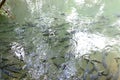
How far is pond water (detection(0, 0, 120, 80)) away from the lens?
22.9ft

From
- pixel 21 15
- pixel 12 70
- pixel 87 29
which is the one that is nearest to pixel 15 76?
pixel 12 70

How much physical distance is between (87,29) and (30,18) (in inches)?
107

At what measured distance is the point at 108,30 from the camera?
10.1 m

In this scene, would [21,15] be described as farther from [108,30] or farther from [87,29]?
[108,30]

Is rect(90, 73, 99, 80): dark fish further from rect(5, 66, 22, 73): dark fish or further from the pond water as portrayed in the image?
rect(5, 66, 22, 73): dark fish

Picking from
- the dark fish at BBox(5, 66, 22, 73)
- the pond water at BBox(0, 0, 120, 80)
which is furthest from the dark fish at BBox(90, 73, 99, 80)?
the dark fish at BBox(5, 66, 22, 73)

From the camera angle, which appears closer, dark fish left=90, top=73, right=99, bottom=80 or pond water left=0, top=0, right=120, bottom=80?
dark fish left=90, top=73, right=99, bottom=80

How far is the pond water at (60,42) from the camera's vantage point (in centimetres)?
698

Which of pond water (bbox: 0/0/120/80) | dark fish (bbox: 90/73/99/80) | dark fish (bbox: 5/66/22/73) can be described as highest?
pond water (bbox: 0/0/120/80)

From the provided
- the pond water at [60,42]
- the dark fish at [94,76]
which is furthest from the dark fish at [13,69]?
the dark fish at [94,76]

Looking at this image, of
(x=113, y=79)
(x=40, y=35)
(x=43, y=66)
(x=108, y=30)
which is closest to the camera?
(x=113, y=79)

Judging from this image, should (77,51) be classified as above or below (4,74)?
above

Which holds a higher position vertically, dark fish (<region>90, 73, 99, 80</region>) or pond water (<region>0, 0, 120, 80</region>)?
pond water (<region>0, 0, 120, 80</region>)

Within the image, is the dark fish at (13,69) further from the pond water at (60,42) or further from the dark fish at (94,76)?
the dark fish at (94,76)
